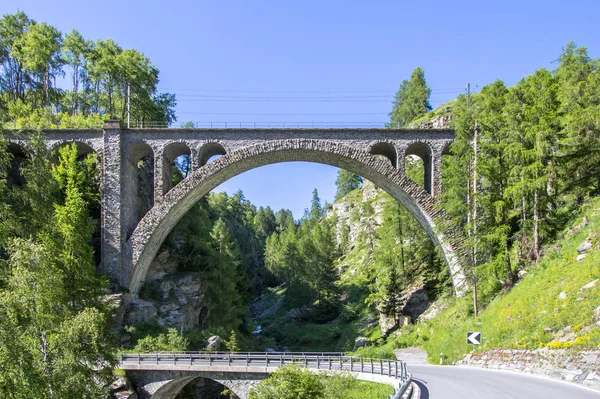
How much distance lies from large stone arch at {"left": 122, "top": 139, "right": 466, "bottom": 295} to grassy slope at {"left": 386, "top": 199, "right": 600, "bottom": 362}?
7.24m

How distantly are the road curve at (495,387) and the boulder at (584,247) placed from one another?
6191mm

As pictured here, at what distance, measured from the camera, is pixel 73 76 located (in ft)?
138

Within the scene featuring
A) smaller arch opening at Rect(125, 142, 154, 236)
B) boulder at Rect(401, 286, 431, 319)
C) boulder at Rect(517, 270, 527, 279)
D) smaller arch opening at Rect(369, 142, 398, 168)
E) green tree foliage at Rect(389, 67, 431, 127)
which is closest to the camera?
boulder at Rect(517, 270, 527, 279)

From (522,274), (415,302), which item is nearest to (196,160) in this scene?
(415,302)

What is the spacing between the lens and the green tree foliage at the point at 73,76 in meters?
38.1

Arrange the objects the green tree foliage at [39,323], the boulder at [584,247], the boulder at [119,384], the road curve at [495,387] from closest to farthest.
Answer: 1. the road curve at [495,387]
2. the green tree foliage at [39,323]
3. the boulder at [584,247]
4. the boulder at [119,384]

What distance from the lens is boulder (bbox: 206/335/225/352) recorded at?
2813cm

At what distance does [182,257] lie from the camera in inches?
1363

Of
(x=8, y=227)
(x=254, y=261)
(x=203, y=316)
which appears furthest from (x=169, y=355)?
(x=254, y=261)

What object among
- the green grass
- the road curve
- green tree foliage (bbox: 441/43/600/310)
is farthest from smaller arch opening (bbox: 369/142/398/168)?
the road curve

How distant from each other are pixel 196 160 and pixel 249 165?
3.78 meters

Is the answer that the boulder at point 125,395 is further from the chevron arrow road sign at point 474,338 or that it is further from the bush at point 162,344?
the chevron arrow road sign at point 474,338

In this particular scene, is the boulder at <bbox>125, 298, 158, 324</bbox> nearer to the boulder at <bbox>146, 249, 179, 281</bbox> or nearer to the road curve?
the boulder at <bbox>146, 249, 179, 281</bbox>

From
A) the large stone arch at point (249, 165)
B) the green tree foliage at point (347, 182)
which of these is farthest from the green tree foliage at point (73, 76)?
the green tree foliage at point (347, 182)
